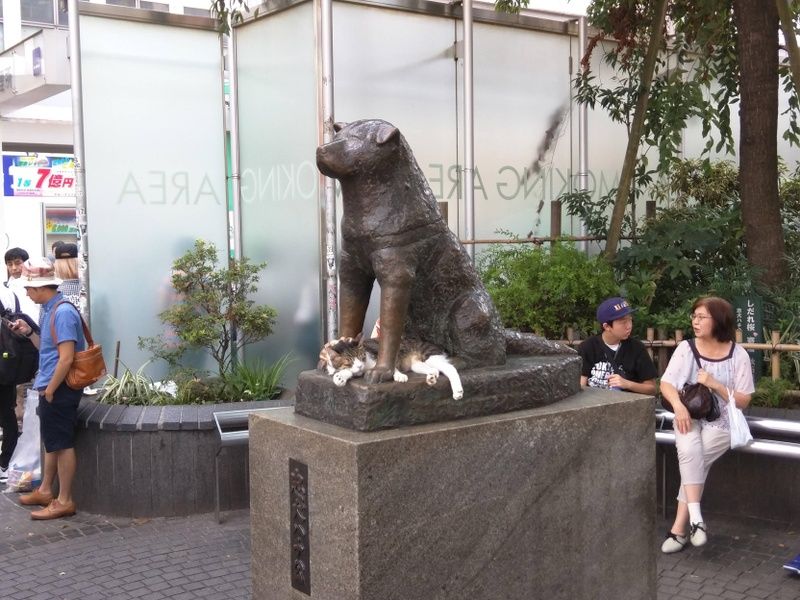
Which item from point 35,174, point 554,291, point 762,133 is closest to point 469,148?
point 554,291

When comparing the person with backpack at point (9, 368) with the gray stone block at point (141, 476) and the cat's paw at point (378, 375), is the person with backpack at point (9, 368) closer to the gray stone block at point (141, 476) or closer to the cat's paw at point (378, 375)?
the gray stone block at point (141, 476)

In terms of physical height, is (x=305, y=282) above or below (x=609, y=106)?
below

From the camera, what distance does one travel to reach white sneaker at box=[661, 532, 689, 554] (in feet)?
17.6

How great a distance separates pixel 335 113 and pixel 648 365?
3.82m

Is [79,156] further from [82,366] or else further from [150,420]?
[150,420]

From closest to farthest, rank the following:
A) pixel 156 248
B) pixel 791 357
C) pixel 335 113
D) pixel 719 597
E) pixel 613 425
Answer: pixel 613 425 < pixel 719 597 < pixel 791 357 < pixel 335 113 < pixel 156 248

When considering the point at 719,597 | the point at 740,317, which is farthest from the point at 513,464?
the point at 740,317

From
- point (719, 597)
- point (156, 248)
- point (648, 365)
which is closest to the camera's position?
point (719, 597)

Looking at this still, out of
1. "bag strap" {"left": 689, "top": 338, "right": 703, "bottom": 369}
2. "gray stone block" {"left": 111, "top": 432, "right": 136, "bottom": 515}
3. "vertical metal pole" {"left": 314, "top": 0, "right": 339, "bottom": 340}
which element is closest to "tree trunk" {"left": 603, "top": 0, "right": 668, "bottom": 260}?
"vertical metal pole" {"left": 314, "top": 0, "right": 339, "bottom": 340}

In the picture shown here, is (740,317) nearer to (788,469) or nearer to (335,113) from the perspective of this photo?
(788,469)

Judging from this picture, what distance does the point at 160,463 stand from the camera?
6.32 m

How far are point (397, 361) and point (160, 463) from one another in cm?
334

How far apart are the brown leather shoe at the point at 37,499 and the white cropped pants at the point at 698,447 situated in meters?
4.47

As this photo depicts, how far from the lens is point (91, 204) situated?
27.2 feet
